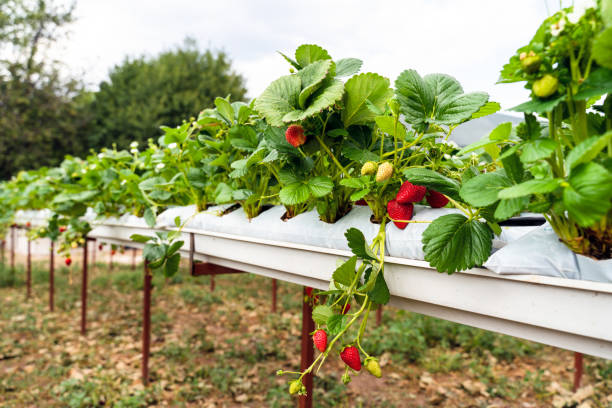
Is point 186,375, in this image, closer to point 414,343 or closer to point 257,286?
point 414,343

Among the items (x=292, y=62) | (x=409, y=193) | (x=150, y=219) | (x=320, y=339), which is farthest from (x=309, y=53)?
(x=150, y=219)

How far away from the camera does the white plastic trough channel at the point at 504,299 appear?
0.57 metres

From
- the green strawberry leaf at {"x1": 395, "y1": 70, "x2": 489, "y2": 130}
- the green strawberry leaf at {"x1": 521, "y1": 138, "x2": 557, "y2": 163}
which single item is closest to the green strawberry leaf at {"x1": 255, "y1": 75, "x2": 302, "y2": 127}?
the green strawberry leaf at {"x1": 395, "y1": 70, "x2": 489, "y2": 130}

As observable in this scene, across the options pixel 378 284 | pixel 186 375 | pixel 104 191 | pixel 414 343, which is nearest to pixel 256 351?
pixel 186 375

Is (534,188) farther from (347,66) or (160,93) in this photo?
(160,93)

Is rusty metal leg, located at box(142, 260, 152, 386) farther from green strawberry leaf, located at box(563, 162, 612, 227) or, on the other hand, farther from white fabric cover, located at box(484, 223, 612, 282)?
green strawberry leaf, located at box(563, 162, 612, 227)

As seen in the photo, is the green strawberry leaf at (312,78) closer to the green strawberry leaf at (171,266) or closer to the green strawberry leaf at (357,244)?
the green strawberry leaf at (357,244)

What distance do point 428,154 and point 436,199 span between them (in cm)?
11

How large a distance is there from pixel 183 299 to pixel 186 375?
7.35ft

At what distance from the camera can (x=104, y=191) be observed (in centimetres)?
238

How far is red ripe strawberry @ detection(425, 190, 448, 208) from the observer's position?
885 millimetres

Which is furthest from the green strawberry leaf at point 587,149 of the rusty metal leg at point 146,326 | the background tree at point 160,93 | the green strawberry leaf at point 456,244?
the background tree at point 160,93

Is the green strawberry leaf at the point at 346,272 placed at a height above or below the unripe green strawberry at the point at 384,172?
below

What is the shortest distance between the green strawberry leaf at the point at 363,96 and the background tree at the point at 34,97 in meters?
13.0
